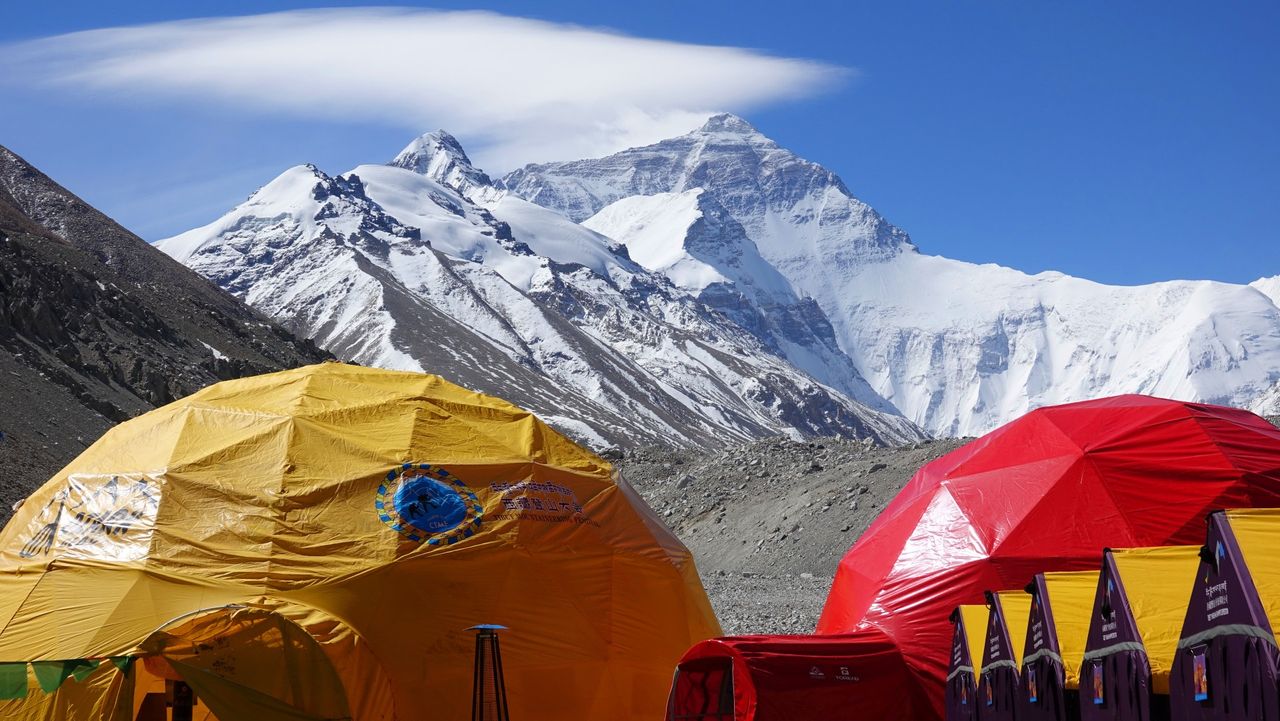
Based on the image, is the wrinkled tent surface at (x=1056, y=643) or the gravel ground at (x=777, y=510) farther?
the gravel ground at (x=777, y=510)

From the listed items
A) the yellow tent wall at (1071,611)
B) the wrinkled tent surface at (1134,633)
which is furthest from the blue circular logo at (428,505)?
the wrinkled tent surface at (1134,633)

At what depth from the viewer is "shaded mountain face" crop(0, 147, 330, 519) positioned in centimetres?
5225

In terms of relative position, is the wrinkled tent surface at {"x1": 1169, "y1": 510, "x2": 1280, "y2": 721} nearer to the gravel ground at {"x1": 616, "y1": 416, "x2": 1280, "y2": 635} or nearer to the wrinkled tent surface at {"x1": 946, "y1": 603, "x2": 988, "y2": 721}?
the wrinkled tent surface at {"x1": 946, "y1": 603, "x2": 988, "y2": 721}

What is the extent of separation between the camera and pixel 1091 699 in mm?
11219

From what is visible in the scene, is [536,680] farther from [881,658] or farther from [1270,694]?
[1270,694]

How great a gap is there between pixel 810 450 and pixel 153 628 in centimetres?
5267

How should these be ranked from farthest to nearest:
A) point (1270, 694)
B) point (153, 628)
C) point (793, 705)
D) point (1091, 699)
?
point (793, 705), point (153, 628), point (1091, 699), point (1270, 694)

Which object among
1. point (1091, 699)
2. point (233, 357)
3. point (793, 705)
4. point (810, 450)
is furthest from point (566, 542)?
point (233, 357)

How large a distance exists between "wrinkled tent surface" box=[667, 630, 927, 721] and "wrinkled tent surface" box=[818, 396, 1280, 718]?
1.87 ft

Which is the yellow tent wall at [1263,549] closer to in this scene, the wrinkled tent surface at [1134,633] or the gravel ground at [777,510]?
the wrinkled tent surface at [1134,633]

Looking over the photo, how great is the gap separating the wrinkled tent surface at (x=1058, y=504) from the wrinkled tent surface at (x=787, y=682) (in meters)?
0.57

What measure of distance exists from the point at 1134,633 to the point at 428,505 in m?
7.58

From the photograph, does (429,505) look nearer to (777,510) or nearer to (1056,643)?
(1056,643)

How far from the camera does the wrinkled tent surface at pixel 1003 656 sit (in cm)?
1280
